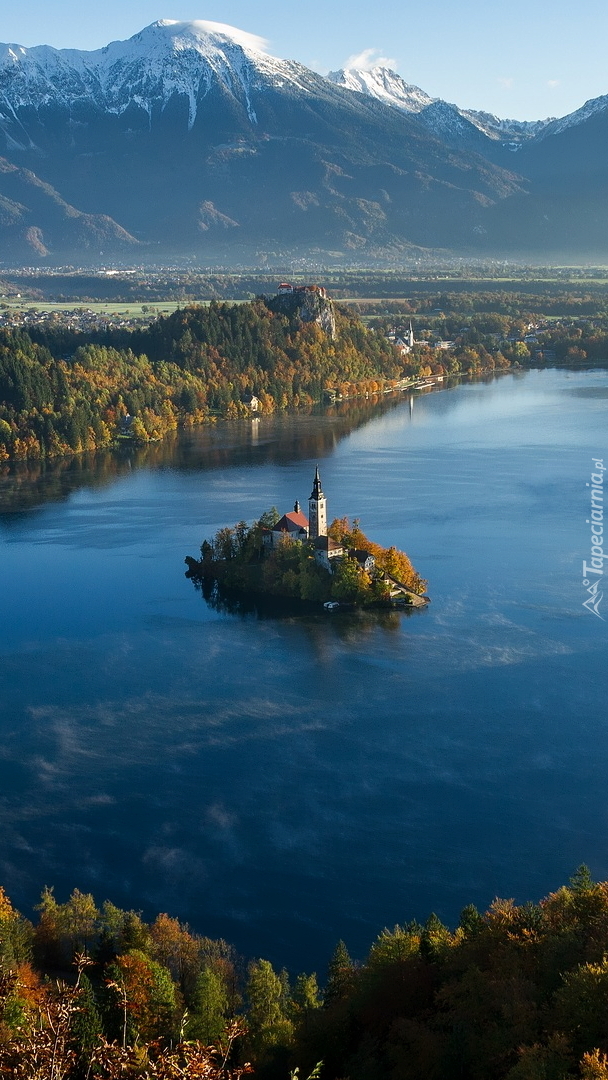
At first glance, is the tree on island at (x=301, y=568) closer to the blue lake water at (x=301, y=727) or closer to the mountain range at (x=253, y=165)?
the blue lake water at (x=301, y=727)

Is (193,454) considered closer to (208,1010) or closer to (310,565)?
(310,565)

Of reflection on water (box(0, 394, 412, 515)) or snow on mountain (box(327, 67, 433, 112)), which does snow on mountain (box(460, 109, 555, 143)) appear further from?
reflection on water (box(0, 394, 412, 515))

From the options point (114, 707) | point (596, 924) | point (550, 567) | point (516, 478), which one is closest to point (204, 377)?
point (516, 478)

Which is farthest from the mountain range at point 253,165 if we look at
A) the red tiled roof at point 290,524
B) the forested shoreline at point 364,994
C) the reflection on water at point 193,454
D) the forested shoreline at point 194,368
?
the forested shoreline at point 364,994

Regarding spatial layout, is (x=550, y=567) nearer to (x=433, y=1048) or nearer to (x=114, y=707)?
(x=114, y=707)

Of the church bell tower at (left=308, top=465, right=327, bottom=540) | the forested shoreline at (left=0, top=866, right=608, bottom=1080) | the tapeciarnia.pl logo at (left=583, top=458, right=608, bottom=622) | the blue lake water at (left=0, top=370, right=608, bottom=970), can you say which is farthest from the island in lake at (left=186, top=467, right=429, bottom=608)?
the forested shoreline at (left=0, top=866, right=608, bottom=1080)

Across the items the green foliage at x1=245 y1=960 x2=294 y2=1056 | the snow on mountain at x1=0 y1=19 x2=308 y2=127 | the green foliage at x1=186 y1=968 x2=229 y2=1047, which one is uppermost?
the snow on mountain at x1=0 y1=19 x2=308 y2=127

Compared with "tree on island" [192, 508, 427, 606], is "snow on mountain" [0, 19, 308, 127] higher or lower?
higher

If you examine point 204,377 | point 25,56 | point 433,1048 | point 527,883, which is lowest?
point 527,883
